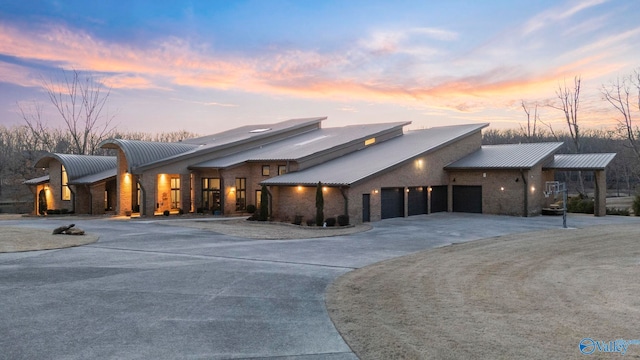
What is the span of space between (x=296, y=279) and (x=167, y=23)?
2543 cm

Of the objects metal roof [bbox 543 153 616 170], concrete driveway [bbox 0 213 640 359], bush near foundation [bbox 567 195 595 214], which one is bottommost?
concrete driveway [bbox 0 213 640 359]

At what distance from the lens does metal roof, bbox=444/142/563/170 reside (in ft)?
98.0

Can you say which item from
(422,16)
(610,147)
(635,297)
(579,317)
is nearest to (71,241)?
(579,317)

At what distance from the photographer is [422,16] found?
26594mm

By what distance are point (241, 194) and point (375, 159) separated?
10507 millimetres

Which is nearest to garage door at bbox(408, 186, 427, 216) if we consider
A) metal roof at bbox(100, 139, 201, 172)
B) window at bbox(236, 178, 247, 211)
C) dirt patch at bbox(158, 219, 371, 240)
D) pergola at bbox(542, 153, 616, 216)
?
dirt patch at bbox(158, 219, 371, 240)

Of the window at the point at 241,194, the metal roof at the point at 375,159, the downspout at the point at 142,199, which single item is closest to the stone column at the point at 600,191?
the metal roof at the point at 375,159

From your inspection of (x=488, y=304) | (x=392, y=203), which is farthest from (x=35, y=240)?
(x=392, y=203)

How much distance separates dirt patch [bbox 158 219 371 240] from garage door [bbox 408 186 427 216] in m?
6.33

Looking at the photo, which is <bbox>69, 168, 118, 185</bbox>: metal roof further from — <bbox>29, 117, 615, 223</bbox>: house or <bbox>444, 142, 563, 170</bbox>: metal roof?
<bbox>444, 142, 563, 170</bbox>: metal roof

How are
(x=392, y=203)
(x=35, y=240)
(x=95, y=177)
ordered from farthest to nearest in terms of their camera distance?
(x=95, y=177), (x=392, y=203), (x=35, y=240)

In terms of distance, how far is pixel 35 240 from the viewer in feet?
59.2

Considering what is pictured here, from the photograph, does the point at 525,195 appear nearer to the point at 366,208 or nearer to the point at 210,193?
the point at 366,208

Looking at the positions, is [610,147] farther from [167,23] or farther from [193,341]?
[193,341]
